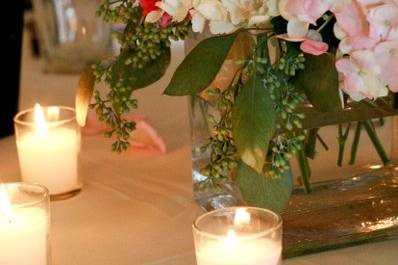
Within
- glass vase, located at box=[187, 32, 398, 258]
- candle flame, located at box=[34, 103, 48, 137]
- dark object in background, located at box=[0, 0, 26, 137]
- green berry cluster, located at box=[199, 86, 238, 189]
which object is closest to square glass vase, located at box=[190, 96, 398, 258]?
glass vase, located at box=[187, 32, 398, 258]

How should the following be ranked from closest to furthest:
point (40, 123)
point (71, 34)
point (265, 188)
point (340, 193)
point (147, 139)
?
point (265, 188) < point (340, 193) < point (40, 123) < point (147, 139) < point (71, 34)

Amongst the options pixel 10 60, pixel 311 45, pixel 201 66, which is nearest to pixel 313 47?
pixel 311 45

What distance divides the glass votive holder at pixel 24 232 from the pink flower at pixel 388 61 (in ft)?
1.13

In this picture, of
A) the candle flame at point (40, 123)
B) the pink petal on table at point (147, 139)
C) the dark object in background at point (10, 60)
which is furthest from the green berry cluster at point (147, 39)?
the dark object in background at point (10, 60)

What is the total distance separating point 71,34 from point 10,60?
1.39 ft

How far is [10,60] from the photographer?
4.38 feet

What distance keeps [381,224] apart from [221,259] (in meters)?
0.25

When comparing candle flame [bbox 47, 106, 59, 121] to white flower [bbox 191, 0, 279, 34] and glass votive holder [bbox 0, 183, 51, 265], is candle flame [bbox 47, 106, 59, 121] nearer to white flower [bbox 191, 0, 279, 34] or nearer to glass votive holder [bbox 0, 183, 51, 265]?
glass votive holder [bbox 0, 183, 51, 265]

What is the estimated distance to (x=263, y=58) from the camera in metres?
0.77

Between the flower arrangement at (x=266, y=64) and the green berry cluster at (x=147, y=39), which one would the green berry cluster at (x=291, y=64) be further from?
the green berry cluster at (x=147, y=39)

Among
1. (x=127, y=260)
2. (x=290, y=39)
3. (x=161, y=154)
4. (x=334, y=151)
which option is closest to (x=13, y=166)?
(x=161, y=154)

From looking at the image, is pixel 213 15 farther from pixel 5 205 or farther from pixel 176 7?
pixel 5 205

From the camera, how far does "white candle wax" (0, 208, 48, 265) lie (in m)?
0.84

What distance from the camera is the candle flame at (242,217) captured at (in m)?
0.79
